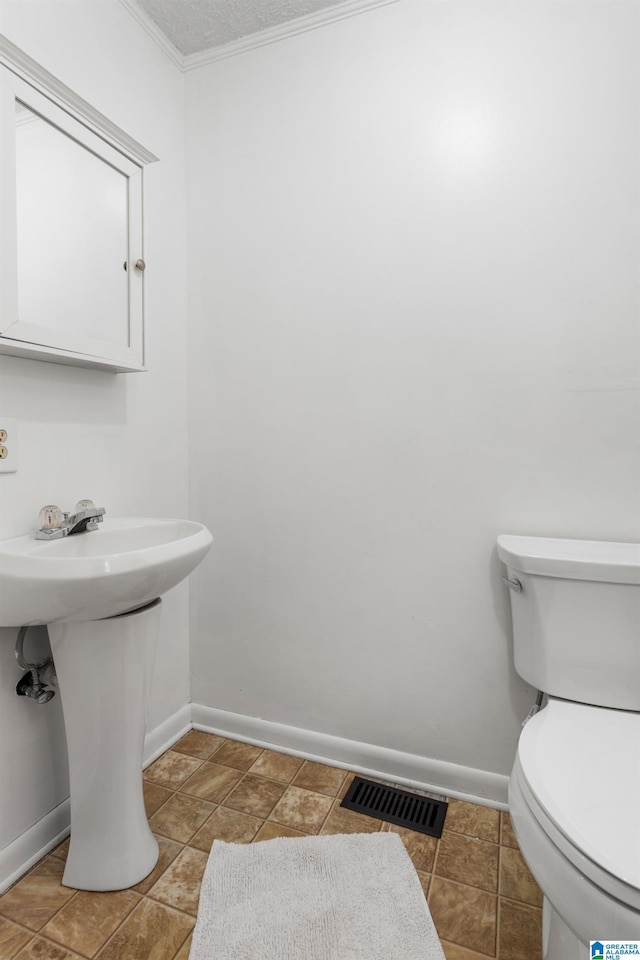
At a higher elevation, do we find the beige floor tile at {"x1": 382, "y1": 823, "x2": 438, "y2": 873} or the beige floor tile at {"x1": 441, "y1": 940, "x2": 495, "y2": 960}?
the beige floor tile at {"x1": 382, "y1": 823, "x2": 438, "y2": 873}

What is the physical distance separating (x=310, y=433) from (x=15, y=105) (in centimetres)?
103

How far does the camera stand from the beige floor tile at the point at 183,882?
3.71ft

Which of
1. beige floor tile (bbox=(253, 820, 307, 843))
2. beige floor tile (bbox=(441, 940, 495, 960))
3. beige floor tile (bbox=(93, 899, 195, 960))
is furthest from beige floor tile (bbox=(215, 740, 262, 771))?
beige floor tile (bbox=(441, 940, 495, 960))

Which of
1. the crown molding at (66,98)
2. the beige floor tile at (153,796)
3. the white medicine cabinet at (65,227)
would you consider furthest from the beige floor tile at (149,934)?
the crown molding at (66,98)

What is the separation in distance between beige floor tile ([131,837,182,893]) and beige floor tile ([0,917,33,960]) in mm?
212

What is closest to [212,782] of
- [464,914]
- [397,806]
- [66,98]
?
[397,806]

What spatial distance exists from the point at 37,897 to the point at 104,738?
0.37 m

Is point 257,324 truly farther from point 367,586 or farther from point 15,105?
point 367,586

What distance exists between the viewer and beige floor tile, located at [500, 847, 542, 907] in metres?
1.17

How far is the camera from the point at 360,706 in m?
1.59

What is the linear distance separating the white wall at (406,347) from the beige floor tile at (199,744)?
0.13 m

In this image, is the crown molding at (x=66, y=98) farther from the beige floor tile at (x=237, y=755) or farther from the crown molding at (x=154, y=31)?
the beige floor tile at (x=237, y=755)

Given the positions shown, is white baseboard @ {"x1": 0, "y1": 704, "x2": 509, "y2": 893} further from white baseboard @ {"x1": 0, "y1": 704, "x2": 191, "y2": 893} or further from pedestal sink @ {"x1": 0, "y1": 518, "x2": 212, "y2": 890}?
pedestal sink @ {"x1": 0, "y1": 518, "x2": 212, "y2": 890}

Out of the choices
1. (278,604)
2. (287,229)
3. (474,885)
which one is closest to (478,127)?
(287,229)
